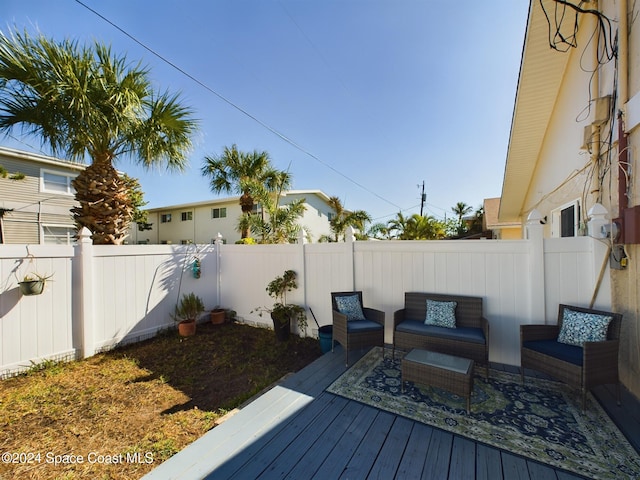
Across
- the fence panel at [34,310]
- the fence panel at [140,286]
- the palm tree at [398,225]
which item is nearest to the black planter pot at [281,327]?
the fence panel at [140,286]

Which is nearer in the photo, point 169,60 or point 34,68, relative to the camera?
point 34,68

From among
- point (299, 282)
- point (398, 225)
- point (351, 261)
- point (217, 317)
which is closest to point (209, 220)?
point (217, 317)

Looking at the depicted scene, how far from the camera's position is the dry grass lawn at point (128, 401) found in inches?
88.0

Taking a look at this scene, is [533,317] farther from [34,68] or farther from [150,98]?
[34,68]

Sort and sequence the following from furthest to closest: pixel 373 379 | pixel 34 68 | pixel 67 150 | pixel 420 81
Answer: pixel 420 81 → pixel 67 150 → pixel 34 68 → pixel 373 379

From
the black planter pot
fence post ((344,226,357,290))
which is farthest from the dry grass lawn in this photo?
fence post ((344,226,357,290))

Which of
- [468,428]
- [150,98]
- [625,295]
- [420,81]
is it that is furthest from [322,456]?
[420,81]

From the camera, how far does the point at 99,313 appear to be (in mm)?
4543

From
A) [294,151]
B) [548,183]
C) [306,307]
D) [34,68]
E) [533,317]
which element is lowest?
[306,307]

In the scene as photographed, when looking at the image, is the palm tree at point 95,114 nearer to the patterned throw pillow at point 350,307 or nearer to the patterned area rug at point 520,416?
the patterned throw pillow at point 350,307

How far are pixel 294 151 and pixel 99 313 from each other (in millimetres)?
7445

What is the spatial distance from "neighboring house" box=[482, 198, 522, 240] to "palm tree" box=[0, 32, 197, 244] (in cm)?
1103

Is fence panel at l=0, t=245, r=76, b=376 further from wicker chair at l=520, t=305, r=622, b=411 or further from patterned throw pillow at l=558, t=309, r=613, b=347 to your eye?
patterned throw pillow at l=558, t=309, r=613, b=347

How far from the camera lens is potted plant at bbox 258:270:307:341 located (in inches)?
197
